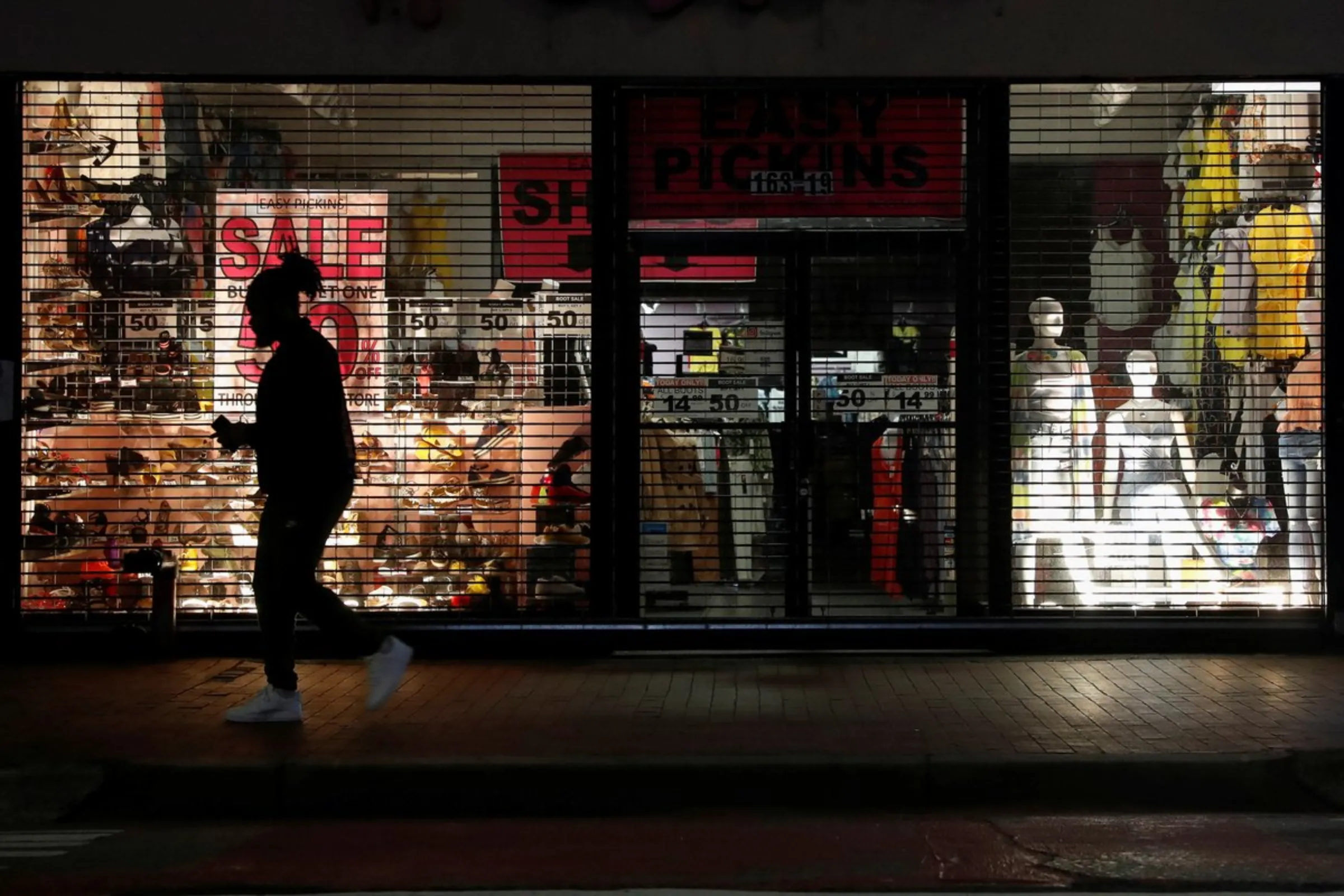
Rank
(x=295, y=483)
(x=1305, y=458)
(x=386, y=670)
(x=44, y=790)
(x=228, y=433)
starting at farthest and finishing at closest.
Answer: (x=1305, y=458) < (x=386, y=670) < (x=295, y=483) < (x=228, y=433) < (x=44, y=790)

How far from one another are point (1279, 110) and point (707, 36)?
3521 mm

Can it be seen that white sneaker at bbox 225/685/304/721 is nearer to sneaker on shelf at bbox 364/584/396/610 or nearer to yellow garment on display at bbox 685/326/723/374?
sneaker on shelf at bbox 364/584/396/610

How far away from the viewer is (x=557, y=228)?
29.7 ft

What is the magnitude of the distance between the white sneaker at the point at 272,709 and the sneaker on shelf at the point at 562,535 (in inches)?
94.3

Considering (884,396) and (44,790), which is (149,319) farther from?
(884,396)

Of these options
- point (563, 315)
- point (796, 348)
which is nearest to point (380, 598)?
point (563, 315)

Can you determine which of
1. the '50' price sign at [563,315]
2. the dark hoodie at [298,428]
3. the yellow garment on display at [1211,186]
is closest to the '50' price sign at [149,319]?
the '50' price sign at [563,315]

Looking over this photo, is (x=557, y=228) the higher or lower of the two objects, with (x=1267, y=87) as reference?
lower

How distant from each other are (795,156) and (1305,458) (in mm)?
3583

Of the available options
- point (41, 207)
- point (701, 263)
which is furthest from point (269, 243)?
point (701, 263)

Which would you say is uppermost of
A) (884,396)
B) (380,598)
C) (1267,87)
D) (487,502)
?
(1267,87)

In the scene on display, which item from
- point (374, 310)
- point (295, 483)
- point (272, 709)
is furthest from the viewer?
point (374, 310)

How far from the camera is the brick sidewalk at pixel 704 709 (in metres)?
6.26

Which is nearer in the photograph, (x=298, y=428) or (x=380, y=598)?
(x=298, y=428)
